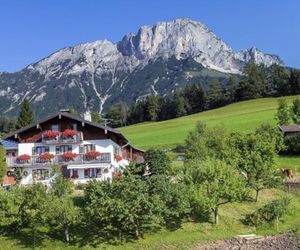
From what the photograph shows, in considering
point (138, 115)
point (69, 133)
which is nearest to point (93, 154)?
point (69, 133)

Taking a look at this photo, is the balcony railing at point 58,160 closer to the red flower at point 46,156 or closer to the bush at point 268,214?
the red flower at point 46,156

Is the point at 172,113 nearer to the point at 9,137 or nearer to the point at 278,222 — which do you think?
the point at 9,137

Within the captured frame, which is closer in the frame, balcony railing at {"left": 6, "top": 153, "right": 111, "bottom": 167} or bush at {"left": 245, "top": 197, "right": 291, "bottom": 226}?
bush at {"left": 245, "top": 197, "right": 291, "bottom": 226}

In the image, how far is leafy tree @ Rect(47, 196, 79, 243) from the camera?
44938mm

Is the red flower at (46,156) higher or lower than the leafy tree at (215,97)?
lower

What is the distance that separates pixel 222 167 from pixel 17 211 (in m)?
20.7

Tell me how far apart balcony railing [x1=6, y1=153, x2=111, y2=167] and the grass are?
1844cm

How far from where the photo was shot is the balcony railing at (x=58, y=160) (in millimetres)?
66938

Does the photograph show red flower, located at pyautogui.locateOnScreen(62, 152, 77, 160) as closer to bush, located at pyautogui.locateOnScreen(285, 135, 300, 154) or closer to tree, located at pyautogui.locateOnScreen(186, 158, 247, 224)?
tree, located at pyautogui.locateOnScreen(186, 158, 247, 224)

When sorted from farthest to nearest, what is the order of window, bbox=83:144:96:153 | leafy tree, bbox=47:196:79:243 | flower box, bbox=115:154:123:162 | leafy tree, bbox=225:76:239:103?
leafy tree, bbox=225:76:239:103 < flower box, bbox=115:154:123:162 < window, bbox=83:144:96:153 < leafy tree, bbox=47:196:79:243

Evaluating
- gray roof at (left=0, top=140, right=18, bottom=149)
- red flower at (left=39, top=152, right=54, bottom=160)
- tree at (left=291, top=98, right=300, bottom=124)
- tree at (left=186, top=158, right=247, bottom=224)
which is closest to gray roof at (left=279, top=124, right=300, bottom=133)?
tree at (left=291, top=98, right=300, bottom=124)

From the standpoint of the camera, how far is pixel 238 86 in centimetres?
18662

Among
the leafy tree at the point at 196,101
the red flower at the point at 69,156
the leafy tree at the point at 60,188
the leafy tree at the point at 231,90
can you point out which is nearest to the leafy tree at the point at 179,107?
the leafy tree at the point at 196,101

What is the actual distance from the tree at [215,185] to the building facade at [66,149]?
16.1 metres
